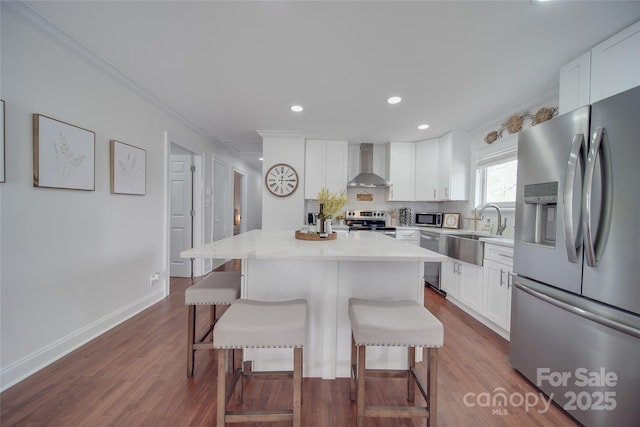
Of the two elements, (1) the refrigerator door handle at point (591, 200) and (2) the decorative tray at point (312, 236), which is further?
(2) the decorative tray at point (312, 236)

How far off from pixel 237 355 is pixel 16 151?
193 centimetres

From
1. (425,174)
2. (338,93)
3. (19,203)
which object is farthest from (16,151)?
(425,174)

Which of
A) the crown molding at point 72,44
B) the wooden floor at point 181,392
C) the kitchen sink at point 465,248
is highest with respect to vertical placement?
the crown molding at point 72,44

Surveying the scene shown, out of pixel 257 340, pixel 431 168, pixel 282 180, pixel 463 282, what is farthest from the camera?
pixel 431 168

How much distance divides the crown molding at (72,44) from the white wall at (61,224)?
3cm

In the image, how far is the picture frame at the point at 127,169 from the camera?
2314 mm

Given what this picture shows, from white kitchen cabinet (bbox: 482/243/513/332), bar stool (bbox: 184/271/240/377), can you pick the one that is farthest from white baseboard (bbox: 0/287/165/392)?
white kitchen cabinet (bbox: 482/243/513/332)

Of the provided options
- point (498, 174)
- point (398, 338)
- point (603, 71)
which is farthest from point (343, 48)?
point (498, 174)

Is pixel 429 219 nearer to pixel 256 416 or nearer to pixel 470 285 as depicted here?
pixel 470 285

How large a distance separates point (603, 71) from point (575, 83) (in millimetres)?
184

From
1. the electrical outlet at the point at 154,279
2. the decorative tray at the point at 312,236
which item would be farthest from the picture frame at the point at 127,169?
the decorative tray at the point at 312,236

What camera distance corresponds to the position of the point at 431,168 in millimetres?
4152

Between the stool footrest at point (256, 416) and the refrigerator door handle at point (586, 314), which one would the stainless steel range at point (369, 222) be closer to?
the refrigerator door handle at point (586, 314)

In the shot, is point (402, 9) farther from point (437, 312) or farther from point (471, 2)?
point (437, 312)
